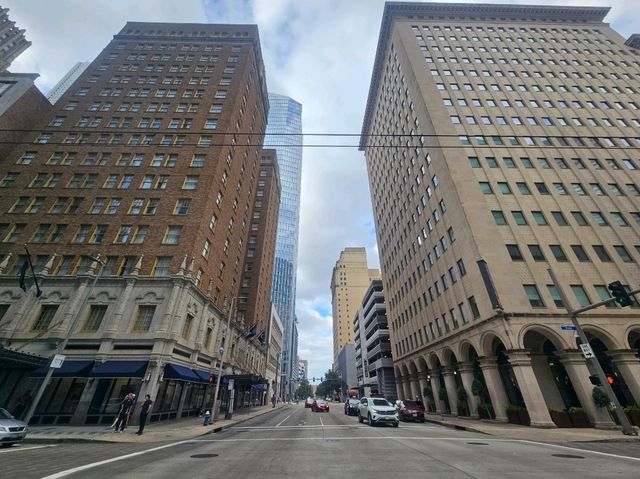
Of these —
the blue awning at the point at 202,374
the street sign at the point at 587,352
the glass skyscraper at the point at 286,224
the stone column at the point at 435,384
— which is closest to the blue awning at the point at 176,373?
the blue awning at the point at 202,374

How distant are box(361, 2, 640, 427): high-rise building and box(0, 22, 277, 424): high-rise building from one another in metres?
21.7

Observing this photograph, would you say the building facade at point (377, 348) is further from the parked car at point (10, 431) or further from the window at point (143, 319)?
the parked car at point (10, 431)

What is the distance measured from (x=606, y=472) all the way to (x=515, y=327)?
55.5 ft

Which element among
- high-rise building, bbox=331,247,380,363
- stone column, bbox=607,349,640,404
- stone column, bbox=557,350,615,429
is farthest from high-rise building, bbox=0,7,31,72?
high-rise building, bbox=331,247,380,363

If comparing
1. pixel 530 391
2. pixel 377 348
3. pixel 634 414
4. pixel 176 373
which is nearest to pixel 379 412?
pixel 530 391

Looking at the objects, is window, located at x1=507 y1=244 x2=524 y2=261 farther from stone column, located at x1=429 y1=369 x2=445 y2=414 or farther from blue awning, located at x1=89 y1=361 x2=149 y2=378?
blue awning, located at x1=89 y1=361 x2=149 y2=378

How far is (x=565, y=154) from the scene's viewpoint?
32906 millimetres

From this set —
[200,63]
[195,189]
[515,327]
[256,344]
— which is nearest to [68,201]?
[195,189]

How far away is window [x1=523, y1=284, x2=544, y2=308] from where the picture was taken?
2381 centimetres

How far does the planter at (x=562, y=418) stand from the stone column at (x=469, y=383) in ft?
21.1

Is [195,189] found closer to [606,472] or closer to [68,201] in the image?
[68,201]

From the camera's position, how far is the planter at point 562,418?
65.8 ft

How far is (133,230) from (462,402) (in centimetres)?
3520

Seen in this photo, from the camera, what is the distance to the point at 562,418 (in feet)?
66.1
